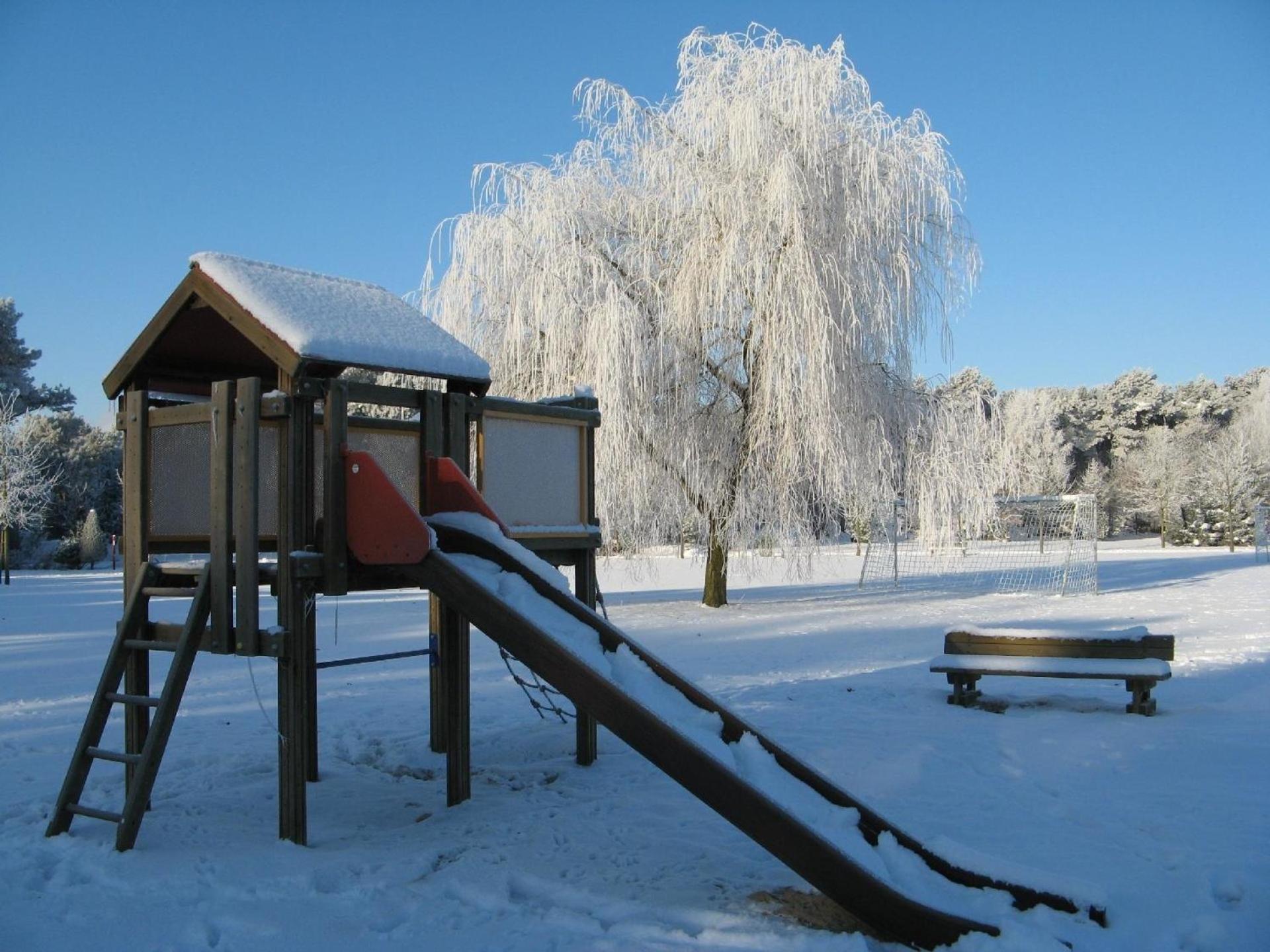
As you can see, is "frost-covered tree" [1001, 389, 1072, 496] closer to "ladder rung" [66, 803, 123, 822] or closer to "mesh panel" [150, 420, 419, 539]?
"mesh panel" [150, 420, 419, 539]

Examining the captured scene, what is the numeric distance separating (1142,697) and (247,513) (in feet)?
22.9

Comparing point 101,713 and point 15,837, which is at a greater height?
point 101,713

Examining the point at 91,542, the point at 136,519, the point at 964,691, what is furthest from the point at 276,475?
the point at 91,542

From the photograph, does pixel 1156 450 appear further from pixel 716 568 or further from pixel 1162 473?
pixel 716 568

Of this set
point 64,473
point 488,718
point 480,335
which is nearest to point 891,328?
point 480,335

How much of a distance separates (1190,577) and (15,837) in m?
25.8

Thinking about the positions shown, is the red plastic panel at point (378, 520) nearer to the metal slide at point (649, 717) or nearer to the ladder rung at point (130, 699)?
the metal slide at point (649, 717)

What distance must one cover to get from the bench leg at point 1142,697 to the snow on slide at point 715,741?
4718 mm

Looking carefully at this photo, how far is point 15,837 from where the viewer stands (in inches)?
201

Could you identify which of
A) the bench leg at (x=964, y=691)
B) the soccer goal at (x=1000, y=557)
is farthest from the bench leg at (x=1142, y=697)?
the soccer goal at (x=1000, y=557)

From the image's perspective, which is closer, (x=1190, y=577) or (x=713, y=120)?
(x=713, y=120)

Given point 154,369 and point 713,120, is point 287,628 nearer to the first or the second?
point 154,369

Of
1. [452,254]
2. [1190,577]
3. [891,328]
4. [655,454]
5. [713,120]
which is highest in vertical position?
[713,120]

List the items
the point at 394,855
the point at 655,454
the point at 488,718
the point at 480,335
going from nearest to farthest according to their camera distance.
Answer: the point at 394,855, the point at 488,718, the point at 655,454, the point at 480,335
